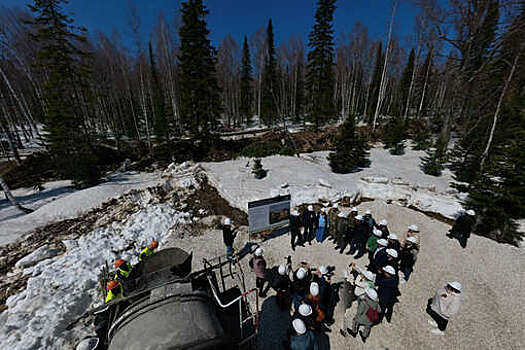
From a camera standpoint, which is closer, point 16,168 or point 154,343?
point 154,343

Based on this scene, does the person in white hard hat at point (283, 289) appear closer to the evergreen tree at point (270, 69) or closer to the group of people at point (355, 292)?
the group of people at point (355, 292)

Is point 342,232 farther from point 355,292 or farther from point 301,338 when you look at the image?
point 301,338

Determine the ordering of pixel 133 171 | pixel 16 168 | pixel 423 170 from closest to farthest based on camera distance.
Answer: pixel 423 170, pixel 16 168, pixel 133 171

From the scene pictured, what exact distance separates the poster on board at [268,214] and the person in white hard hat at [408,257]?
423cm

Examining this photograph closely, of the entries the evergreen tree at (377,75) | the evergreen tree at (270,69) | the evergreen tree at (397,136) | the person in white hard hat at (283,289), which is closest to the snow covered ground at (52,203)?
the person in white hard hat at (283,289)

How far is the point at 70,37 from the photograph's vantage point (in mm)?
15734

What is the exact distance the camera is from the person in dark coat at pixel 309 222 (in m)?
8.09

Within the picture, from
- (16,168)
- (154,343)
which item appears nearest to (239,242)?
(154,343)

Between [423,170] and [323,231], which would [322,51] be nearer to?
[423,170]

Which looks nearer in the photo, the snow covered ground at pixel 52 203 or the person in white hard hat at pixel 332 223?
the person in white hard hat at pixel 332 223

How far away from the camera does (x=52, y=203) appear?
11516 millimetres

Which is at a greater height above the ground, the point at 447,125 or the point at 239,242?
the point at 447,125

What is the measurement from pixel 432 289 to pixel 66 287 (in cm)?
1150

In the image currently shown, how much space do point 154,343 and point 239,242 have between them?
6647mm
